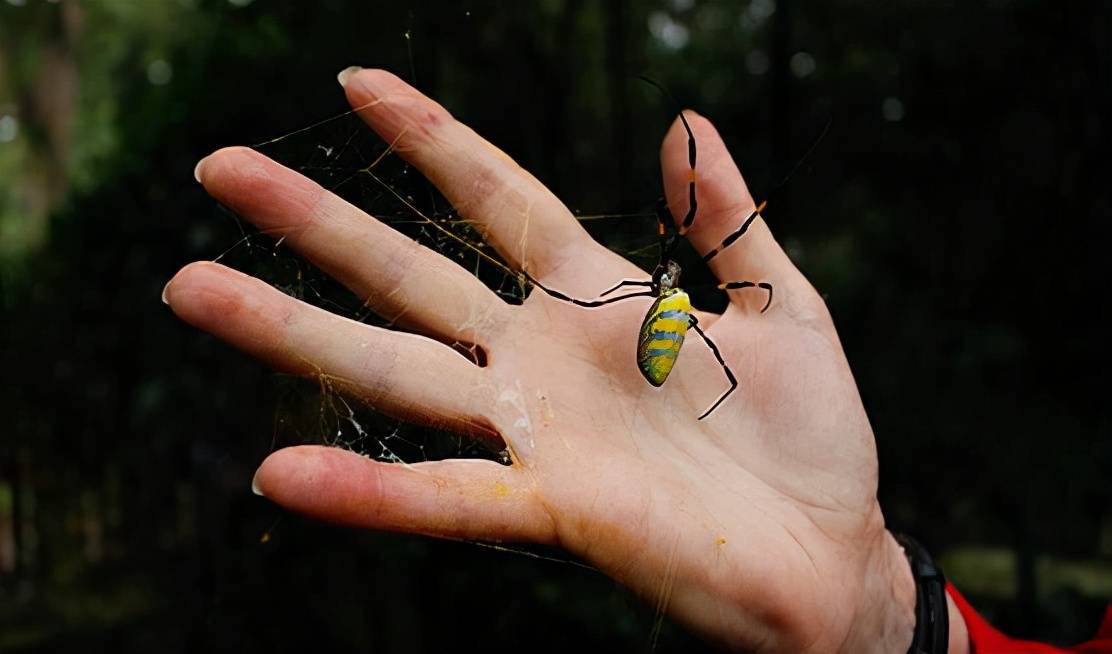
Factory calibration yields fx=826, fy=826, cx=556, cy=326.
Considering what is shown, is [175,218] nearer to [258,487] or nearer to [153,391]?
[153,391]

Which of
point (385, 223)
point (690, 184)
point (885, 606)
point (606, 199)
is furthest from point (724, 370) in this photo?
point (606, 199)

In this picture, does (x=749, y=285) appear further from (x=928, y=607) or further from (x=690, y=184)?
(x=928, y=607)

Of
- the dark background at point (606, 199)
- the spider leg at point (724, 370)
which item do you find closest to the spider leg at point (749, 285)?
the spider leg at point (724, 370)

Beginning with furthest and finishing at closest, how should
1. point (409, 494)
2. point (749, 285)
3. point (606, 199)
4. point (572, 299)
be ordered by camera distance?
1. point (606, 199)
2. point (749, 285)
3. point (572, 299)
4. point (409, 494)

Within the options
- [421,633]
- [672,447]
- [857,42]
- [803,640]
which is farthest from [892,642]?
[857,42]

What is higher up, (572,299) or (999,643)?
(572,299)

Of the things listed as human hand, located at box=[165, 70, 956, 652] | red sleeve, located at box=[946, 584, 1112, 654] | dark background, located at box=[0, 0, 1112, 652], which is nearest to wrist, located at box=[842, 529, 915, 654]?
human hand, located at box=[165, 70, 956, 652]

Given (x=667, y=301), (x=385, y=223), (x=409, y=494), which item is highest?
(x=385, y=223)

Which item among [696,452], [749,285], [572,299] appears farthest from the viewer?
[749,285]
